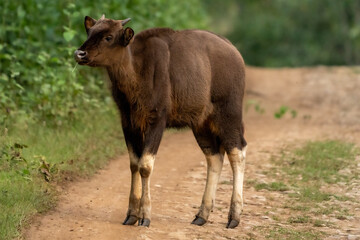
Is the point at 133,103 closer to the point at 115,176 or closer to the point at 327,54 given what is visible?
the point at 115,176

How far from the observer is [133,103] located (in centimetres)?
686

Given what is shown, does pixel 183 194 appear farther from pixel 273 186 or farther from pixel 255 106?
pixel 255 106

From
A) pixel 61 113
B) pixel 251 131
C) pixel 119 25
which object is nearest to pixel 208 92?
pixel 119 25

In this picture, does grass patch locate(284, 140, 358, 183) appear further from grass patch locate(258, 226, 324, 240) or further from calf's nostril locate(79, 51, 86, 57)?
calf's nostril locate(79, 51, 86, 57)

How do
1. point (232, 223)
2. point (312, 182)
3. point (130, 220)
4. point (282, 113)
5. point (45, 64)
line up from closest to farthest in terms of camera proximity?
point (130, 220) < point (232, 223) < point (312, 182) < point (45, 64) < point (282, 113)

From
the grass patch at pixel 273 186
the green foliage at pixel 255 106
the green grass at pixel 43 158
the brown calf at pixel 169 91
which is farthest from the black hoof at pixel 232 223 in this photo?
the green foliage at pixel 255 106

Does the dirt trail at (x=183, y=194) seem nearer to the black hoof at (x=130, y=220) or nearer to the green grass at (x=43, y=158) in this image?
the black hoof at (x=130, y=220)

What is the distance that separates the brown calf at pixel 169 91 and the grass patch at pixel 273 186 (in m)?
1.28

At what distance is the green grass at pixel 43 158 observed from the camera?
698cm

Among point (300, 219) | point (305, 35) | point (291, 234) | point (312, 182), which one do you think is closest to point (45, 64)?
point (312, 182)

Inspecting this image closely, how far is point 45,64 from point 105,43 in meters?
4.67

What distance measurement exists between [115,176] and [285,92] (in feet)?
31.7

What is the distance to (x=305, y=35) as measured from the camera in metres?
30.7

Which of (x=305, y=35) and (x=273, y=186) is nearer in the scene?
(x=273, y=186)
